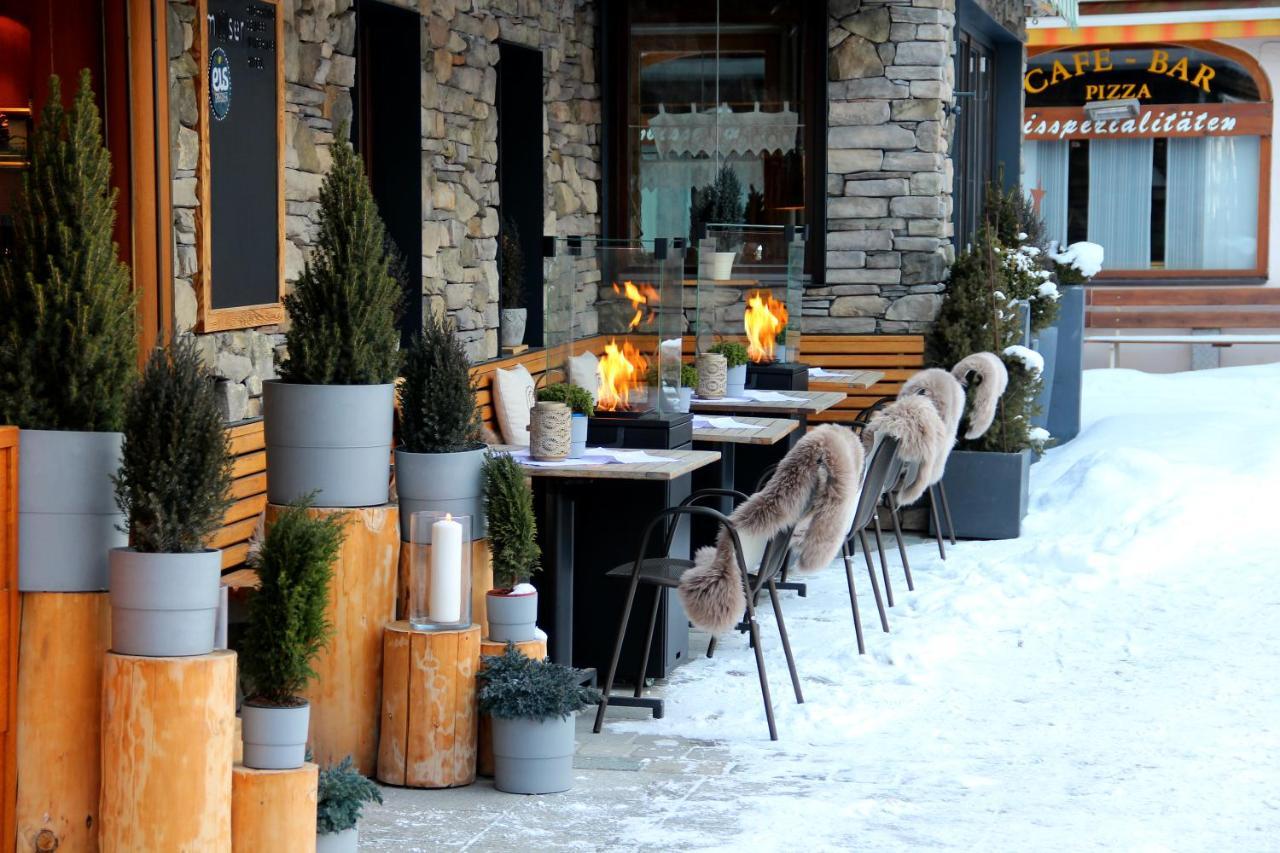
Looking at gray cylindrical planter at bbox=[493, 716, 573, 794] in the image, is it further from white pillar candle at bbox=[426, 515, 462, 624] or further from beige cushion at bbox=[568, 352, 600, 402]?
beige cushion at bbox=[568, 352, 600, 402]

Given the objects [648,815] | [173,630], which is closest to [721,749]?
[648,815]

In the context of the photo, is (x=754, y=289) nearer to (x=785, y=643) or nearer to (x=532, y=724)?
(x=785, y=643)

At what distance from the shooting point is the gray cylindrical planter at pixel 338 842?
3.96m

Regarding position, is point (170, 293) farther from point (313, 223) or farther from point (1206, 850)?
point (1206, 850)

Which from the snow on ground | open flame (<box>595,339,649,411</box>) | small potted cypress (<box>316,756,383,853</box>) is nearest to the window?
the snow on ground

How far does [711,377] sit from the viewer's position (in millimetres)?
7621

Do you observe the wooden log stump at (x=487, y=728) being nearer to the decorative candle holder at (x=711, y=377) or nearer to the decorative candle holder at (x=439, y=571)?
the decorative candle holder at (x=439, y=571)

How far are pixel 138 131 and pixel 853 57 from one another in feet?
17.4

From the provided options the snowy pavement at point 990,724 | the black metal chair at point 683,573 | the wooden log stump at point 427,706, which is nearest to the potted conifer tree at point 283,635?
the snowy pavement at point 990,724

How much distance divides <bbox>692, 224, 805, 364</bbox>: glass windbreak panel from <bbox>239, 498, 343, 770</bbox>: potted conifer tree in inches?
164

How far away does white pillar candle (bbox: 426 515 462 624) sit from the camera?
4707mm

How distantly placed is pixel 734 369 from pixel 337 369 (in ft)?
11.2

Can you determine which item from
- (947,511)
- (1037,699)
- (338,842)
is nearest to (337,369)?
(338,842)

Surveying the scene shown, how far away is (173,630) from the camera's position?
358 cm
